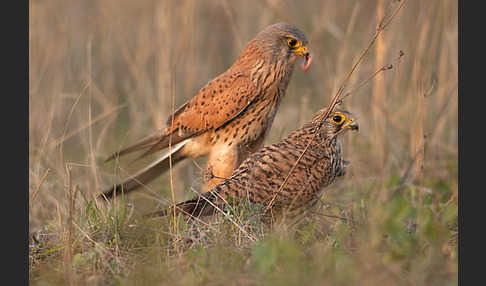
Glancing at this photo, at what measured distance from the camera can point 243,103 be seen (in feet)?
15.4

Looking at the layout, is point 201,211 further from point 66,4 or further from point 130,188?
point 66,4

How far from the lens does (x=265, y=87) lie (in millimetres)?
4742

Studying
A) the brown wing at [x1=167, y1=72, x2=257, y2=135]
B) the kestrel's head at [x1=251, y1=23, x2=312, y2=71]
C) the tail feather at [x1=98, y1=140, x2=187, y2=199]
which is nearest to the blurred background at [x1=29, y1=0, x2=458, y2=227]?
the tail feather at [x1=98, y1=140, x2=187, y2=199]

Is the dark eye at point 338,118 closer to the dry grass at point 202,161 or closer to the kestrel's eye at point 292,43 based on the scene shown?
the dry grass at point 202,161

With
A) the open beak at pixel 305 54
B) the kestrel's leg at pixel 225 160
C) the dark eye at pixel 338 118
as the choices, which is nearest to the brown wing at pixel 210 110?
the kestrel's leg at pixel 225 160

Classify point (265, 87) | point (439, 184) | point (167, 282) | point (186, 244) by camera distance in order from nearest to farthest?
1. point (167, 282)
2. point (186, 244)
3. point (265, 87)
4. point (439, 184)

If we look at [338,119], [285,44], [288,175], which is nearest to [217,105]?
[285,44]

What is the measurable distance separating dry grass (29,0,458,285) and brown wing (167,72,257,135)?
0.41 metres

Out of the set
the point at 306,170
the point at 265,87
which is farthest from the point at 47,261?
the point at 265,87

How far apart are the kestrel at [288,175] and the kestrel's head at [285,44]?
0.75 m

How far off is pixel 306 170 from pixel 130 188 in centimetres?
168

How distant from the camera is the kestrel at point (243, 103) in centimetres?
473

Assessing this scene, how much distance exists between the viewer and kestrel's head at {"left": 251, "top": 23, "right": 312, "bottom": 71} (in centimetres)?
473

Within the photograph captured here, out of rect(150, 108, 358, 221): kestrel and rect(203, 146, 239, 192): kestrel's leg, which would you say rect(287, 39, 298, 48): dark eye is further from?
rect(203, 146, 239, 192): kestrel's leg
